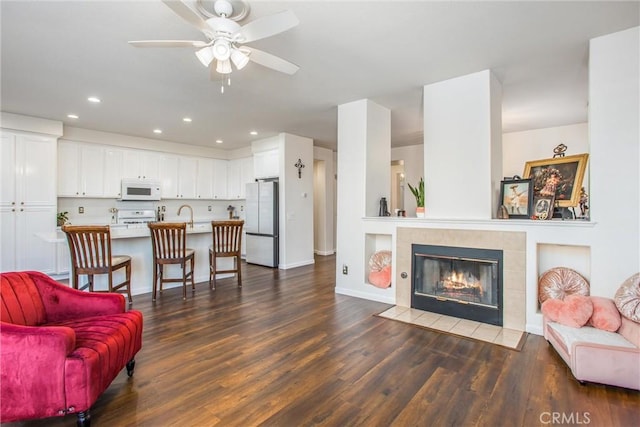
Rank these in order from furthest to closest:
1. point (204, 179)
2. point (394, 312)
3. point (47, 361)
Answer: point (204, 179)
point (394, 312)
point (47, 361)

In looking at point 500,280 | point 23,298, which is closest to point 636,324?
point 500,280

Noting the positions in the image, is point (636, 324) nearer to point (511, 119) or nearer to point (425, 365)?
point (425, 365)

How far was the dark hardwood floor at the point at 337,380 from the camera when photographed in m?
1.78

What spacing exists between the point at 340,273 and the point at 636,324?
2940 mm

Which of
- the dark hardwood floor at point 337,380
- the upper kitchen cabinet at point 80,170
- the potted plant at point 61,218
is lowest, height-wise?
the dark hardwood floor at point 337,380

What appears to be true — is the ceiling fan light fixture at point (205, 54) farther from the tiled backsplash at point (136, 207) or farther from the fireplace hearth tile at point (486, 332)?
the tiled backsplash at point (136, 207)

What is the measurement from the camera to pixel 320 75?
3.40 m

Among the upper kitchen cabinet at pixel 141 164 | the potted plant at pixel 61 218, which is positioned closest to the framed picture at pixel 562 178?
the upper kitchen cabinet at pixel 141 164

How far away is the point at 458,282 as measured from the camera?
11.3ft

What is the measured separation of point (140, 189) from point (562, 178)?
22.8ft

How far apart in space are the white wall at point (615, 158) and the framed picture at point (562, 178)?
0.67 meters

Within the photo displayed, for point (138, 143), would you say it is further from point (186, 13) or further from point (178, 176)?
point (186, 13)

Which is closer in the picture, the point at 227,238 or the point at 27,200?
the point at 227,238

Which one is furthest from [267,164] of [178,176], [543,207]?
[543,207]
